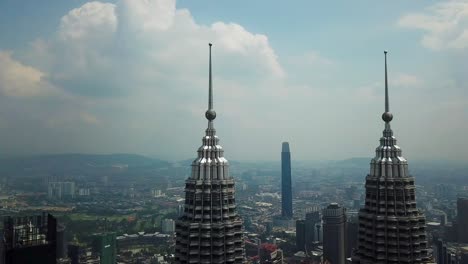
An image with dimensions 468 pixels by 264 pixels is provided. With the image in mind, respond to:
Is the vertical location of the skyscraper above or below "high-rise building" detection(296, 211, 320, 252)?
above

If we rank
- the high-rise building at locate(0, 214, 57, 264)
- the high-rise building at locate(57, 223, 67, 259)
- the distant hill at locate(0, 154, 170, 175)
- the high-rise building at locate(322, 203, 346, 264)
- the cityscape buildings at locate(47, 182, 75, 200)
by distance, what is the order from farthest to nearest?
the cityscape buildings at locate(47, 182, 75, 200) < the high-rise building at locate(322, 203, 346, 264) < the high-rise building at locate(57, 223, 67, 259) < the distant hill at locate(0, 154, 170, 175) < the high-rise building at locate(0, 214, 57, 264)

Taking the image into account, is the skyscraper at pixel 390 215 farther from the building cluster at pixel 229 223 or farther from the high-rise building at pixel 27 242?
the high-rise building at pixel 27 242

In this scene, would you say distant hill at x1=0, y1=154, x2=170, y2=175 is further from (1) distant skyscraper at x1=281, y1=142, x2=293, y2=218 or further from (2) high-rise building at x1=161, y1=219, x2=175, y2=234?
(1) distant skyscraper at x1=281, y1=142, x2=293, y2=218

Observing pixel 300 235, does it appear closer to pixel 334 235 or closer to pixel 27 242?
pixel 334 235

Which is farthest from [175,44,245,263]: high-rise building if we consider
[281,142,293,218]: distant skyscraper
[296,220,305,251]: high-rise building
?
[281,142,293,218]: distant skyscraper

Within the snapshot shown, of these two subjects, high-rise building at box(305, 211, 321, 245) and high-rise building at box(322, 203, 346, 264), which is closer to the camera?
high-rise building at box(322, 203, 346, 264)

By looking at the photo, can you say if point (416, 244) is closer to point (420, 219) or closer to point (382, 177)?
point (420, 219)

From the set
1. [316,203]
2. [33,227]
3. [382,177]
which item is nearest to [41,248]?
[33,227]
